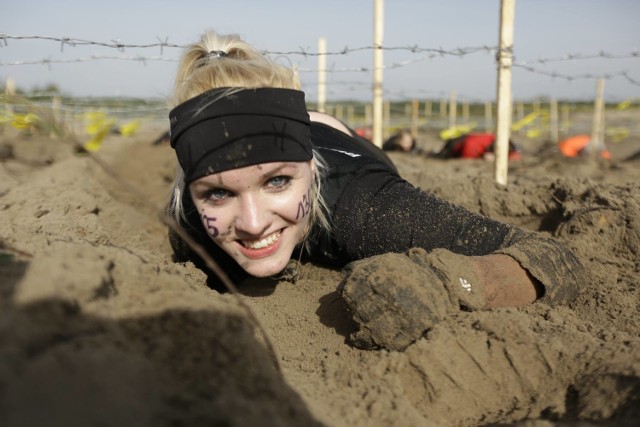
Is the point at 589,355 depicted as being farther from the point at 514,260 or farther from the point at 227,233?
the point at 227,233

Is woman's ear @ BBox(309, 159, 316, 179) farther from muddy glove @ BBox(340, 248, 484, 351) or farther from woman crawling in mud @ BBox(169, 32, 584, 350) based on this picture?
muddy glove @ BBox(340, 248, 484, 351)

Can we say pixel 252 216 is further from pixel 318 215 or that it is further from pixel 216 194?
pixel 318 215

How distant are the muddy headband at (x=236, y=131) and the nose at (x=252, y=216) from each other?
153mm

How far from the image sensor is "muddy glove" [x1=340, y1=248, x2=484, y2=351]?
6.22 ft

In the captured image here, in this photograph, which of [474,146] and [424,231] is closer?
[424,231]

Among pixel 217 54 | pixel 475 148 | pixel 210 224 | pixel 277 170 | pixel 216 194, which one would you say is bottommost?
pixel 475 148

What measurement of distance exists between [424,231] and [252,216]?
2.56ft

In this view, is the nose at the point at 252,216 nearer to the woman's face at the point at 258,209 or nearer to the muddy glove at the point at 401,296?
the woman's face at the point at 258,209

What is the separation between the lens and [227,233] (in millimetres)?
2330

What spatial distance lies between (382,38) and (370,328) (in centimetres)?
441

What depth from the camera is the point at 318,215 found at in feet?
8.54

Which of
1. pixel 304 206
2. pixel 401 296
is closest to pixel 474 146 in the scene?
pixel 304 206

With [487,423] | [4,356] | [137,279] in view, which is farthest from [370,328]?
[4,356]

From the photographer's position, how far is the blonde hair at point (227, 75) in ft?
7.89
